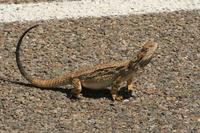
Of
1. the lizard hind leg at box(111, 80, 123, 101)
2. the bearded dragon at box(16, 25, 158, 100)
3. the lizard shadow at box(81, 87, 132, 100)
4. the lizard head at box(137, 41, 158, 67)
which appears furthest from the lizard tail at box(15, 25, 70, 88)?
the lizard head at box(137, 41, 158, 67)

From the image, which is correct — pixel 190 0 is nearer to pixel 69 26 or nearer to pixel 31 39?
pixel 69 26

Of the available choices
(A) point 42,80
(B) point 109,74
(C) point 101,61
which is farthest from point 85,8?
(B) point 109,74

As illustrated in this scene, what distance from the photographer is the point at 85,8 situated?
7168 millimetres

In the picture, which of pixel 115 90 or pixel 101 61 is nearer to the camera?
pixel 115 90

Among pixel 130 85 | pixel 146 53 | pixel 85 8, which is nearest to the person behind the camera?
pixel 146 53

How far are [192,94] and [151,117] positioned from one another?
57 cm

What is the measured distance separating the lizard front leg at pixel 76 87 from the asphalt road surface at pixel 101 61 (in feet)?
0.23

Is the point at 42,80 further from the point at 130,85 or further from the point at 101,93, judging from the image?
the point at 130,85

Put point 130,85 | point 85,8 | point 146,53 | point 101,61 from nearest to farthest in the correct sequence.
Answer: point 146,53 < point 130,85 < point 101,61 < point 85,8

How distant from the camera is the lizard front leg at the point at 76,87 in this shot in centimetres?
561

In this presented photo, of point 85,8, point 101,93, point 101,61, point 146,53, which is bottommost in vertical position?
point 101,93

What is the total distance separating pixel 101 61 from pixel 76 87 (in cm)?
69

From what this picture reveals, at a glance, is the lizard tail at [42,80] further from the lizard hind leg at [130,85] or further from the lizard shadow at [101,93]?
the lizard hind leg at [130,85]

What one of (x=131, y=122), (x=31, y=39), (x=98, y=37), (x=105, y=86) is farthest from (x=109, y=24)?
(x=131, y=122)
